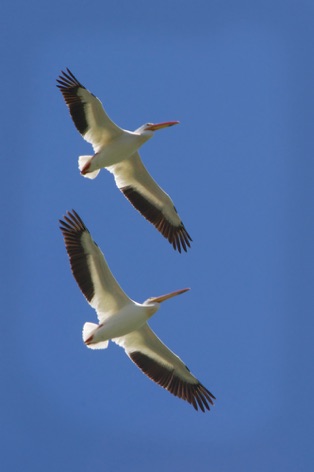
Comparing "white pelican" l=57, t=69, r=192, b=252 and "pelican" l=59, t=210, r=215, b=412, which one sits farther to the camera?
"white pelican" l=57, t=69, r=192, b=252

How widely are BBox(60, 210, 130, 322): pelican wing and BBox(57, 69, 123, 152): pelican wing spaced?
238 cm

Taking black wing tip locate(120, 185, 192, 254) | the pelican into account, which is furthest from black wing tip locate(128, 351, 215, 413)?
black wing tip locate(120, 185, 192, 254)

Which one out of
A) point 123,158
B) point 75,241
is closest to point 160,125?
point 123,158

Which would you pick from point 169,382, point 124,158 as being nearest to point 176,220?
point 124,158

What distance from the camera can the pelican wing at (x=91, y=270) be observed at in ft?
59.6

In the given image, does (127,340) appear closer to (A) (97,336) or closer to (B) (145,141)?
(A) (97,336)

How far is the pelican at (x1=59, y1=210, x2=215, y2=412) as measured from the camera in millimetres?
18203

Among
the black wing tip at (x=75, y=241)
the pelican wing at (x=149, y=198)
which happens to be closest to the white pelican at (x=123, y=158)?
the pelican wing at (x=149, y=198)

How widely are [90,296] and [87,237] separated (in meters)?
1.01

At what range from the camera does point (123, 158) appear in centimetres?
2034

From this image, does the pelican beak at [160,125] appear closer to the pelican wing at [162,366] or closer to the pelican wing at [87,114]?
the pelican wing at [87,114]

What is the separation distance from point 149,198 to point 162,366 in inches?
122

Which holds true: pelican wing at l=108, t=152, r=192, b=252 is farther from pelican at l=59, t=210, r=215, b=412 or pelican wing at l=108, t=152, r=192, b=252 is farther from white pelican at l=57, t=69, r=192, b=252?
pelican at l=59, t=210, r=215, b=412

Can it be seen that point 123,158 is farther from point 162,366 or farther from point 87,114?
point 162,366
